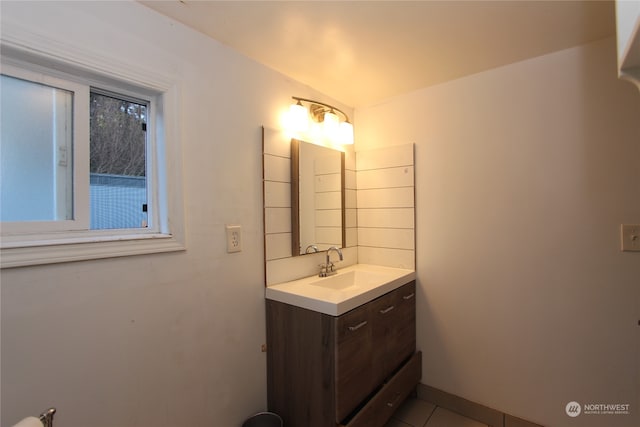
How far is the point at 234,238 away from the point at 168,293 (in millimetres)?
374

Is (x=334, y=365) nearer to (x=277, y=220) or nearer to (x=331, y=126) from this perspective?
(x=277, y=220)

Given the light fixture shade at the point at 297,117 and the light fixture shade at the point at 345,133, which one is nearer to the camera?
the light fixture shade at the point at 297,117

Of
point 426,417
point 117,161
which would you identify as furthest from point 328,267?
point 117,161

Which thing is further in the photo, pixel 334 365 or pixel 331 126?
pixel 331 126

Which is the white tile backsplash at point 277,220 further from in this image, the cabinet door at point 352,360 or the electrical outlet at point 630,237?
the electrical outlet at point 630,237

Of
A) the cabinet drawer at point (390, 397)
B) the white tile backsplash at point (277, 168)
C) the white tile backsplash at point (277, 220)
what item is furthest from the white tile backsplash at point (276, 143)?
the cabinet drawer at point (390, 397)

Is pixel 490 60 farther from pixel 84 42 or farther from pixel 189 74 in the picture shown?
pixel 84 42

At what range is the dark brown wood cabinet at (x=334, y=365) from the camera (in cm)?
133

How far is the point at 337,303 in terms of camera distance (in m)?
1.30

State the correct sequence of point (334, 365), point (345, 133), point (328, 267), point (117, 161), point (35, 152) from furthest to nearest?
point (345, 133)
point (328, 267)
point (334, 365)
point (117, 161)
point (35, 152)

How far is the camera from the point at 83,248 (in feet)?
3.25

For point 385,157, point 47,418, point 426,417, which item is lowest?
point 426,417

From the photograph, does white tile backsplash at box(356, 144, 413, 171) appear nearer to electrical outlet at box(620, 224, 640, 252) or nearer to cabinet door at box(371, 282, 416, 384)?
cabinet door at box(371, 282, 416, 384)

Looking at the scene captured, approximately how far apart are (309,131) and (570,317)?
1.77m
